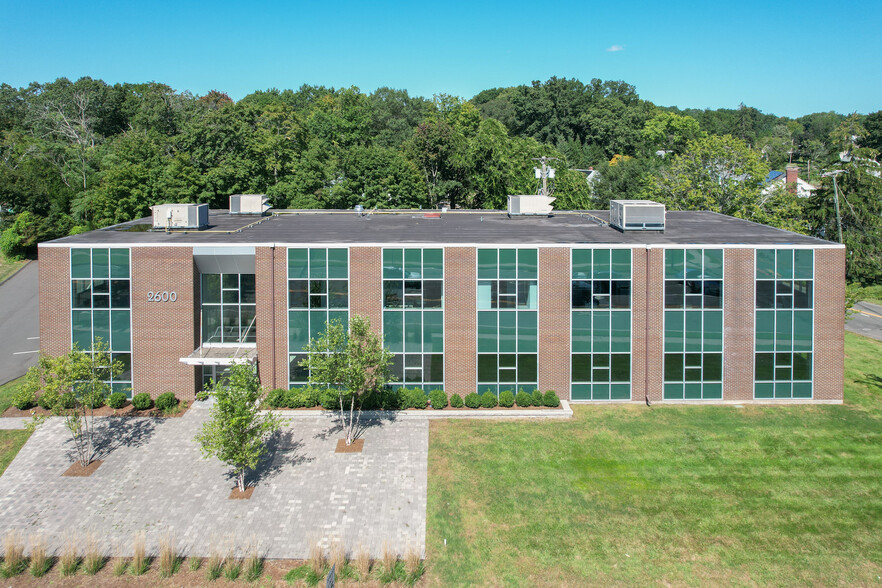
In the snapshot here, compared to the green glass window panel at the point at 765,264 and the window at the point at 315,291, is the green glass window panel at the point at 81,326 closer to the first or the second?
the window at the point at 315,291

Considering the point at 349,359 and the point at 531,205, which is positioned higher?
the point at 531,205

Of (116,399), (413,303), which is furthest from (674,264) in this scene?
(116,399)

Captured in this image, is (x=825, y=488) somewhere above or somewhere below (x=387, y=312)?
below

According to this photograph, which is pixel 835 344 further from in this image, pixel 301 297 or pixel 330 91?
pixel 330 91

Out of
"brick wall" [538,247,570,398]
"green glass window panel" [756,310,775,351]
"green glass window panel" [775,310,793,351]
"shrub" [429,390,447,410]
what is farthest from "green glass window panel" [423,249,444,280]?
"green glass window panel" [775,310,793,351]

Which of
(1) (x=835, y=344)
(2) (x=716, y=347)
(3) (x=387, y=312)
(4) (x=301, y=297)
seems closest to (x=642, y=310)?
(2) (x=716, y=347)

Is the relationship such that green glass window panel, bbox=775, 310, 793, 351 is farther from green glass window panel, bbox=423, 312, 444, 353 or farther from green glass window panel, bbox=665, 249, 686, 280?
green glass window panel, bbox=423, 312, 444, 353

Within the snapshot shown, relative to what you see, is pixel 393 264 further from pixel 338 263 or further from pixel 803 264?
pixel 803 264
